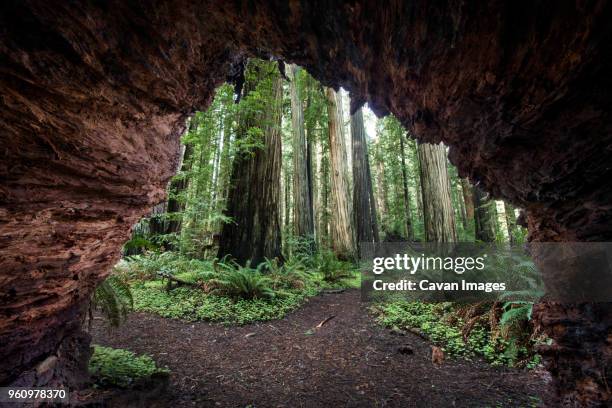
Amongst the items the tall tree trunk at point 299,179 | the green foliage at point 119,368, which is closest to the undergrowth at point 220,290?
the green foliage at point 119,368

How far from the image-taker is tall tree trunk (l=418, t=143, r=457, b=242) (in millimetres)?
6379

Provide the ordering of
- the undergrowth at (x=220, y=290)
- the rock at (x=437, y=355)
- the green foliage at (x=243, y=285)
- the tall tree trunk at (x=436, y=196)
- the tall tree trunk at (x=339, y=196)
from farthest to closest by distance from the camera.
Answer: the tall tree trunk at (x=339, y=196) < the tall tree trunk at (x=436, y=196) < the green foliage at (x=243, y=285) < the undergrowth at (x=220, y=290) < the rock at (x=437, y=355)

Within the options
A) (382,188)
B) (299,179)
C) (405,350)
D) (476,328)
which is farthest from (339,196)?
(382,188)

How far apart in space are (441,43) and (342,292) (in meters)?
6.58

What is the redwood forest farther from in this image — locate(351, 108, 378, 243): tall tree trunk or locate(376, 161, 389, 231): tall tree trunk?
locate(376, 161, 389, 231): tall tree trunk

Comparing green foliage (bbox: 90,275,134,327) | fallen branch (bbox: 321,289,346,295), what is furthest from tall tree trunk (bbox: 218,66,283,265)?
green foliage (bbox: 90,275,134,327)

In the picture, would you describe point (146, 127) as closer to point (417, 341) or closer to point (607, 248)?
point (607, 248)

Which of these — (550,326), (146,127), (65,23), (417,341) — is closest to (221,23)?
(65,23)

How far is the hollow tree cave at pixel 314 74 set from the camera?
1.11 meters

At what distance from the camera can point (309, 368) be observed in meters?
3.25

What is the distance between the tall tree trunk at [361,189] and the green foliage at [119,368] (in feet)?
29.7

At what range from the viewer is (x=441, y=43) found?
4.03 ft

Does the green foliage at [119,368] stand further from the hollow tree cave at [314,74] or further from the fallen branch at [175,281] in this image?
the fallen branch at [175,281]

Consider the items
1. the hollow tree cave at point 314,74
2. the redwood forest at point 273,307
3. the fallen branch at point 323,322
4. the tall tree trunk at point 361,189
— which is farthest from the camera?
the tall tree trunk at point 361,189
